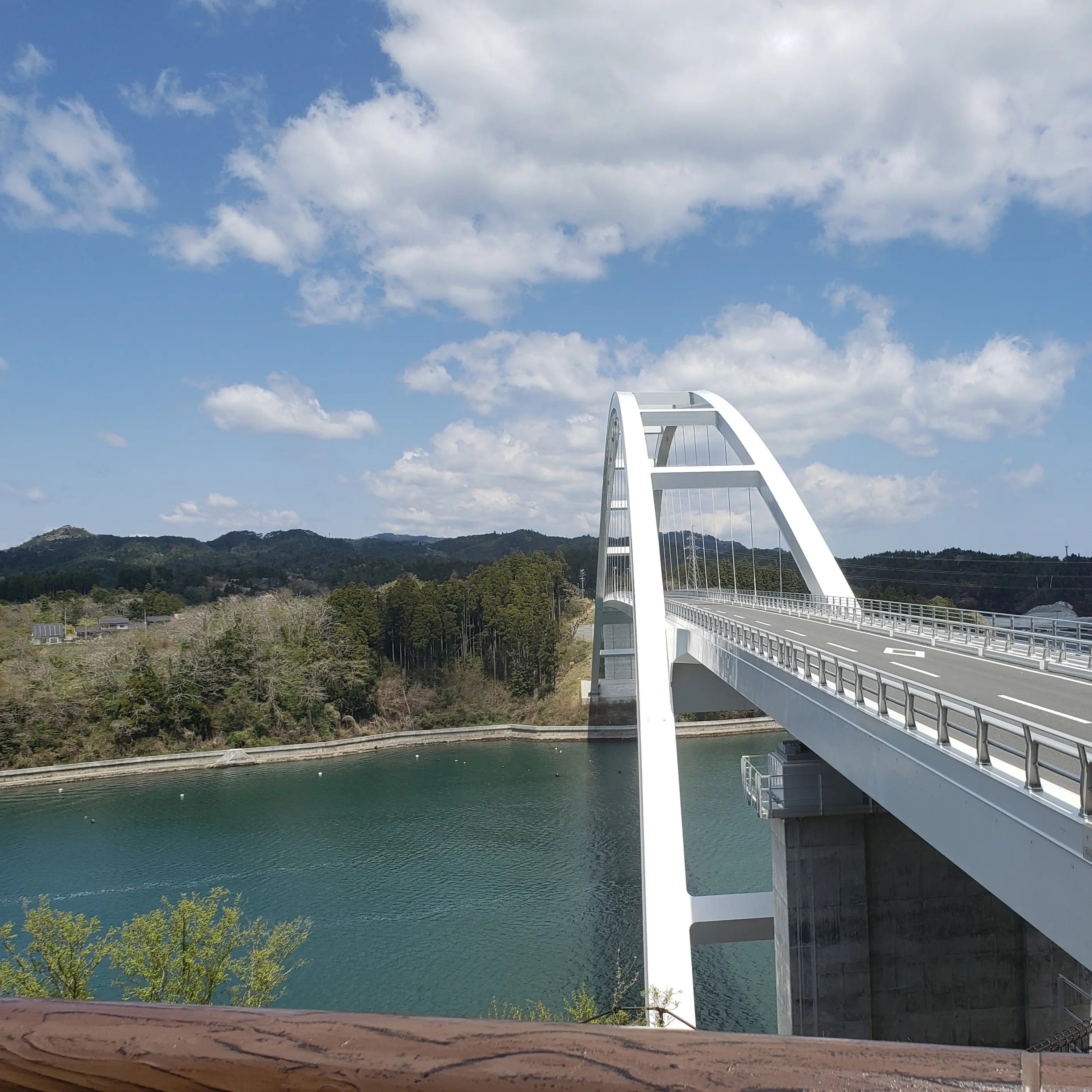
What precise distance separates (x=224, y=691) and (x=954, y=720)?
41.8m

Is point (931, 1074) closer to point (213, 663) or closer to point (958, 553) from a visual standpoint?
point (213, 663)

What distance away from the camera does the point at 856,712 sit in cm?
862

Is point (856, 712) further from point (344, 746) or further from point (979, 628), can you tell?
point (344, 746)

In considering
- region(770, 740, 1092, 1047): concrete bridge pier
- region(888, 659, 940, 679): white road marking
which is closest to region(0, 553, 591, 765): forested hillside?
region(770, 740, 1092, 1047): concrete bridge pier

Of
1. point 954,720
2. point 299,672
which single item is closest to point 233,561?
point 299,672

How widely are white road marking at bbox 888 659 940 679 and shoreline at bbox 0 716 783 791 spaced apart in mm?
26110

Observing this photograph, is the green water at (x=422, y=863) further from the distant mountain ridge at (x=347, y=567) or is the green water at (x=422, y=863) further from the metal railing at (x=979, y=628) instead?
the distant mountain ridge at (x=347, y=567)

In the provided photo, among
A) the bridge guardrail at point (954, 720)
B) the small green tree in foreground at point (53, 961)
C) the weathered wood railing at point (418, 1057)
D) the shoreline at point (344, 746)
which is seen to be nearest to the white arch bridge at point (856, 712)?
the bridge guardrail at point (954, 720)

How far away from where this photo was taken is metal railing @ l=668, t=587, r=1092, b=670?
Answer: 1223 centimetres

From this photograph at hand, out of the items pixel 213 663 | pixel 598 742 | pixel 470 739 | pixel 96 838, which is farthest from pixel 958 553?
pixel 96 838

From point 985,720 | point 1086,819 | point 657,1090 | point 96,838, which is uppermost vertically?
point 657,1090

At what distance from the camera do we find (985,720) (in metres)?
6.00

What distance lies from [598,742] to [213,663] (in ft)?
68.6

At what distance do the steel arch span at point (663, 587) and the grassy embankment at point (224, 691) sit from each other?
10.8 metres
